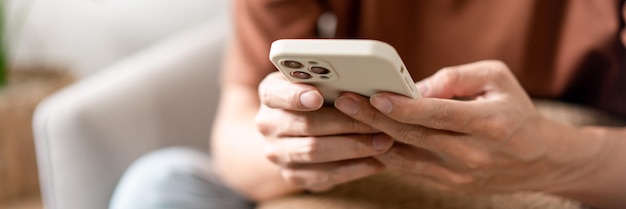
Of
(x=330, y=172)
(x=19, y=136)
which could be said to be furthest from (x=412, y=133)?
(x=19, y=136)

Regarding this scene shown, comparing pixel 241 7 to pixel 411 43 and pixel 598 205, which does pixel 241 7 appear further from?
pixel 598 205

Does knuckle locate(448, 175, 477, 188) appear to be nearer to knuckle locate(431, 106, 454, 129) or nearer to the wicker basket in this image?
knuckle locate(431, 106, 454, 129)

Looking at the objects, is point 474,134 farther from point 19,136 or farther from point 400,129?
point 19,136

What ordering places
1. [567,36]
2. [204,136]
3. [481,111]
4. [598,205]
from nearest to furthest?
[481,111] < [598,205] < [567,36] < [204,136]

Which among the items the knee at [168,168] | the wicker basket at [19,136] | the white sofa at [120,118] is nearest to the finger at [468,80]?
the knee at [168,168]

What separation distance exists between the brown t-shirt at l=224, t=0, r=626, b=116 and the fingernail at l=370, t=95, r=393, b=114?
1.05 ft

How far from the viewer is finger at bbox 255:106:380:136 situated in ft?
1.98

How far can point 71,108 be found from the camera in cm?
93

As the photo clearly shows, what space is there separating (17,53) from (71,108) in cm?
101

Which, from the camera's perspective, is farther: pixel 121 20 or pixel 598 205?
pixel 121 20

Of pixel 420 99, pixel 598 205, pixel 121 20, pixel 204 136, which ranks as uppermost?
pixel 121 20

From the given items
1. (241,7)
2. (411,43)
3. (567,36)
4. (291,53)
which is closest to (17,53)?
(241,7)

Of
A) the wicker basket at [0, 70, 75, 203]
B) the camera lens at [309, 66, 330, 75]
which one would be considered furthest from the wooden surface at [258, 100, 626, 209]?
the wicker basket at [0, 70, 75, 203]

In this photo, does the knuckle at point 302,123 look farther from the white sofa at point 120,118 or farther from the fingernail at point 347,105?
the white sofa at point 120,118
